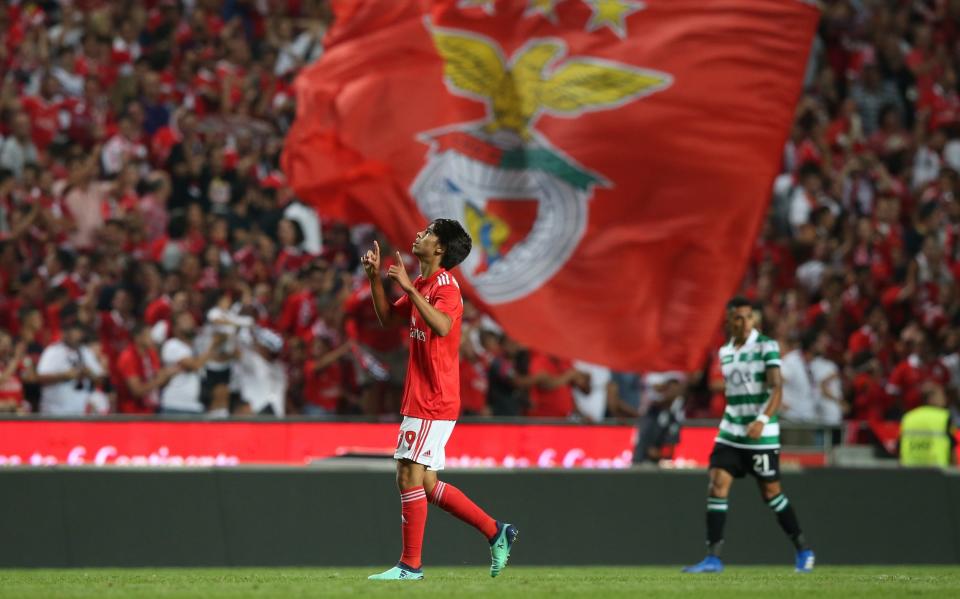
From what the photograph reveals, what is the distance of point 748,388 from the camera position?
39.8 feet

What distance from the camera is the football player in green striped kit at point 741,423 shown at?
476 inches

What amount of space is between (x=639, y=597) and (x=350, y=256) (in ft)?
35.7

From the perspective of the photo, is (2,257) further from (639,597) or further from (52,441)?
(639,597)

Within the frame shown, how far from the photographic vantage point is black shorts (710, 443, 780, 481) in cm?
1216

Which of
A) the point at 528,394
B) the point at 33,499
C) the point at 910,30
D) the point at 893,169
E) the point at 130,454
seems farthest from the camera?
the point at 910,30

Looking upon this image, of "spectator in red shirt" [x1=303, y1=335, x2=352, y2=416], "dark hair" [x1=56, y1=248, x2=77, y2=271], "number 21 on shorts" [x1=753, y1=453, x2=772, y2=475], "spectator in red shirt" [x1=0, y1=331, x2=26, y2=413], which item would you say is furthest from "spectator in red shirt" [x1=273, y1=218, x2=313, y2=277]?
"number 21 on shorts" [x1=753, y1=453, x2=772, y2=475]

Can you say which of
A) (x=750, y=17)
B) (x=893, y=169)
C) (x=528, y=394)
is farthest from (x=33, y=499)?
(x=893, y=169)

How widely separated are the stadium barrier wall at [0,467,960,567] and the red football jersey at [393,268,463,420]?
4774mm

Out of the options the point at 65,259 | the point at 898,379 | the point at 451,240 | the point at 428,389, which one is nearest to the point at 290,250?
the point at 65,259

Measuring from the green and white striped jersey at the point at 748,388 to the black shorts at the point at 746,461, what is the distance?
0.04m

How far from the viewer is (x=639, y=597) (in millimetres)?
8555

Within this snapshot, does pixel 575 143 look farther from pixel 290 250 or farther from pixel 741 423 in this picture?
pixel 290 250

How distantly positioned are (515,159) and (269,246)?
4078 mm

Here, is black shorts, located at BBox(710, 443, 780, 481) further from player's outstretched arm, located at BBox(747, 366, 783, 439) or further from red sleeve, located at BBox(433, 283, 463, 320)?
red sleeve, located at BBox(433, 283, 463, 320)
